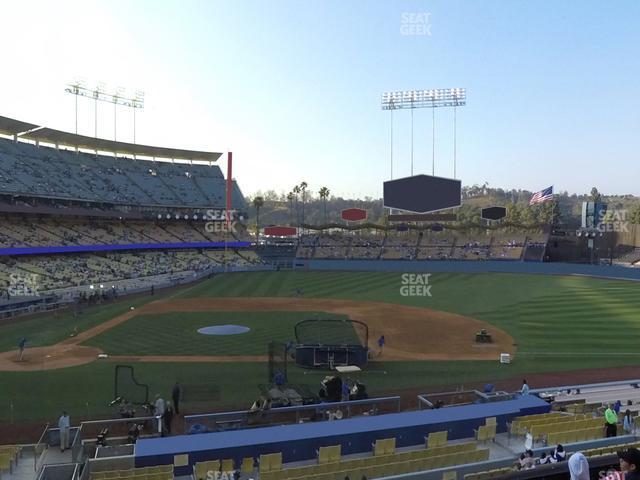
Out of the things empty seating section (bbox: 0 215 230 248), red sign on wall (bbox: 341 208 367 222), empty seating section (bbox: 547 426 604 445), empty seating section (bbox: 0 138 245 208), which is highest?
empty seating section (bbox: 0 138 245 208)

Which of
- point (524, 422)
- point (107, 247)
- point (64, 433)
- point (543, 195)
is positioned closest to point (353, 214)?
point (543, 195)

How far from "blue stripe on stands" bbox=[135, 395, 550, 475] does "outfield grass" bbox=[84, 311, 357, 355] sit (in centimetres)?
1378

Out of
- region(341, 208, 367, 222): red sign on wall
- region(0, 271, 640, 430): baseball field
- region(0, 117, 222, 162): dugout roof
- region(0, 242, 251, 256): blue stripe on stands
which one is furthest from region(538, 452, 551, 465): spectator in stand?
region(341, 208, 367, 222): red sign on wall

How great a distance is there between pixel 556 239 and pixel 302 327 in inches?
2314

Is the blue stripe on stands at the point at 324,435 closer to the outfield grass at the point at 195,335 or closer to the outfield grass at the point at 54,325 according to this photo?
the outfield grass at the point at 195,335

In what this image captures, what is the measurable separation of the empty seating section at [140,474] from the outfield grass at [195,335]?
15.6 meters

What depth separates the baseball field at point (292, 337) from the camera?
2150 cm

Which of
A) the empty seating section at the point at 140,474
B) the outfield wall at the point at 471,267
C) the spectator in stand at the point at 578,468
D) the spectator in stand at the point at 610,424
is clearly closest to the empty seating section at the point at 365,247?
the outfield wall at the point at 471,267

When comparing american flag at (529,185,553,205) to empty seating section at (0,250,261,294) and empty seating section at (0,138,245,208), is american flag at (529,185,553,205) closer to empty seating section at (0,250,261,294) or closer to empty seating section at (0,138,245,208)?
empty seating section at (0,250,261,294)

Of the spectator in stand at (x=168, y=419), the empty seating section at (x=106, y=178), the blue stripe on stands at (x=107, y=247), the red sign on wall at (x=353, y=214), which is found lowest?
the spectator in stand at (x=168, y=419)

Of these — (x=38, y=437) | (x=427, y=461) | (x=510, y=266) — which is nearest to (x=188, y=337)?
(x=38, y=437)

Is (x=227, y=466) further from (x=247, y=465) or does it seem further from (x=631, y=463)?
(x=631, y=463)

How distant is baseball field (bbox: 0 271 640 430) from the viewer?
2150 cm

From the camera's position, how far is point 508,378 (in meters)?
22.8
